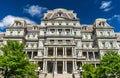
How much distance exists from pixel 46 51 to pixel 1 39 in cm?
1904

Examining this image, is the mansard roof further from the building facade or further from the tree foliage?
the tree foliage

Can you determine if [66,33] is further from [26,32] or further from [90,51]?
[26,32]

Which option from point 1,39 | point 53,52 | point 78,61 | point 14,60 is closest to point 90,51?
point 78,61

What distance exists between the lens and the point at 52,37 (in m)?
59.1

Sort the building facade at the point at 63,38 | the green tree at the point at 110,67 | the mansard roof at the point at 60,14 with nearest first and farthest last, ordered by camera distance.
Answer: the green tree at the point at 110,67
the building facade at the point at 63,38
the mansard roof at the point at 60,14

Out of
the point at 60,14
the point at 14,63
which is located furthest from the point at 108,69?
the point at 60,14

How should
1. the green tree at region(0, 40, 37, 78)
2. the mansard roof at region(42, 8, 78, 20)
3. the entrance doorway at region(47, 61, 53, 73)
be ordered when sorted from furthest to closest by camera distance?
the mansard roof at region(42, 8, 78, 20)
the entrance doorway at region(47, 61, 53, 73)
the green tree at region(0, 40, 37, 78)

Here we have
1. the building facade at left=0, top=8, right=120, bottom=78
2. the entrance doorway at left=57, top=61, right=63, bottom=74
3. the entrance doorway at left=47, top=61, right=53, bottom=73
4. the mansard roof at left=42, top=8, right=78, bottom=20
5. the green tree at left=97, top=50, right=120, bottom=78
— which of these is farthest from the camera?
the mansard roof at left=42, top=8, right=78, bottom=20

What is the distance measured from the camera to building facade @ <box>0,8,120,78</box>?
5453cm

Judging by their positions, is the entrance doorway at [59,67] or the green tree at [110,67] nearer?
the green tree at [110,67]

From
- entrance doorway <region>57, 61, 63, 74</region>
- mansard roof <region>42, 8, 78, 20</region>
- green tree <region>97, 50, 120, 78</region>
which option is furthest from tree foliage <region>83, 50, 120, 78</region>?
mansard roof <region>42, 8, 78, 20</region>

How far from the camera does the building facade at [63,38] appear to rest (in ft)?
179

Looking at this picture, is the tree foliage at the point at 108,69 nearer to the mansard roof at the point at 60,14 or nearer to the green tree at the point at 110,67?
the green tree at the point at 110,67

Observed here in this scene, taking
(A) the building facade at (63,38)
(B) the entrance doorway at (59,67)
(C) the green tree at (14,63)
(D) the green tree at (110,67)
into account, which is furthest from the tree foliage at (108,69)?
(B) the entrance doorway at (59,67)
